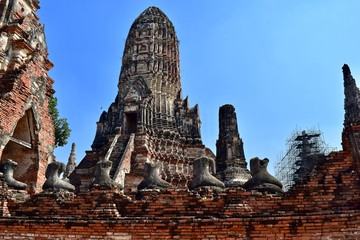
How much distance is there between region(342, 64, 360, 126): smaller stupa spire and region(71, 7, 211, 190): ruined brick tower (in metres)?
15.3

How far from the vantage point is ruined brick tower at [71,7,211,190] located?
24.7 metres

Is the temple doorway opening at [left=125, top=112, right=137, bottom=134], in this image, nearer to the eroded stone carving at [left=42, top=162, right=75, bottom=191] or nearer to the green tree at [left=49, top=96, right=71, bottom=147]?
the green tree at [left=49, top=96, right=71, bottom=147]

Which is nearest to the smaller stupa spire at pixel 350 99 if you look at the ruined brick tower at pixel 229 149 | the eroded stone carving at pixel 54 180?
the eroded stone carving at pixel 54 180

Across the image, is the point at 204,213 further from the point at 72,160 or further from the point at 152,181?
the point at 72,160

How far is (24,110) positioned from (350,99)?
24.0 feet

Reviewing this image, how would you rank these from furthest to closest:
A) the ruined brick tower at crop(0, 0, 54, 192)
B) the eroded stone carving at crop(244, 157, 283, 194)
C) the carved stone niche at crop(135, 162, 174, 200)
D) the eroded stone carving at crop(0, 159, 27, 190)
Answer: the ruined brick tower at crop(0, 0, 54, 192)
the eroded stone carving at crop(0, 159, 27, 190)
the carved stone niche at crop(135, 162, 174, 200)
the eroded stone carving at crop(244, 157, 283, 194)

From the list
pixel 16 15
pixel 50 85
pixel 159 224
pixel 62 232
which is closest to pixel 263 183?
pixel 159 224

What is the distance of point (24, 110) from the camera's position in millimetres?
9281

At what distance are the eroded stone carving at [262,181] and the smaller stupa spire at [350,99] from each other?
5.75 feet

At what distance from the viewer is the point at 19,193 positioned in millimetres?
7590

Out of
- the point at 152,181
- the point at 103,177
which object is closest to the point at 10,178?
the point at 103,177

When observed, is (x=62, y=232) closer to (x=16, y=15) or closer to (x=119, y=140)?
(x=16, y=15)

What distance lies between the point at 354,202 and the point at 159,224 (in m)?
3.17

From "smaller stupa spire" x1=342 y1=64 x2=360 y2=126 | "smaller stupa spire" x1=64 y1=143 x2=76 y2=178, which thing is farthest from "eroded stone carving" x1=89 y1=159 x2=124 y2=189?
"smaller stupa spire" x1=64 y1=143 x2=76 y2=178
